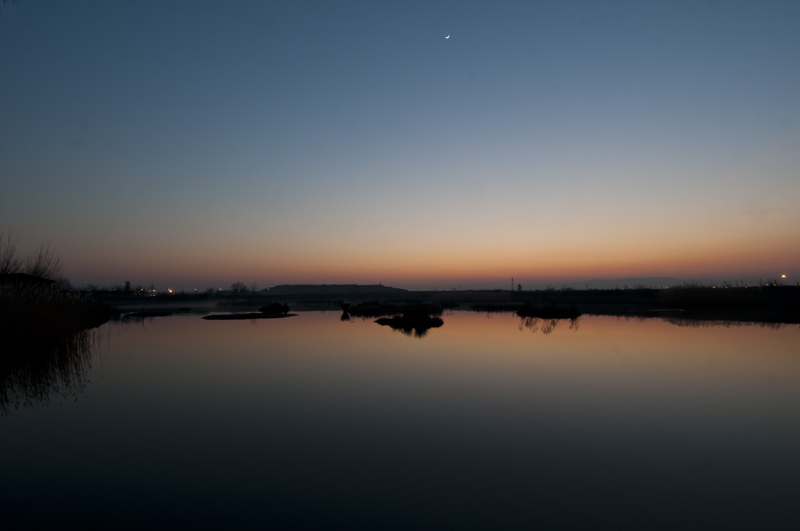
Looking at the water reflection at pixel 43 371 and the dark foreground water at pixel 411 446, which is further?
the water reflection at pixel 43 371

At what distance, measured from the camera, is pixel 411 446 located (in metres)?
6.18

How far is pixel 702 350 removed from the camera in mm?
14938

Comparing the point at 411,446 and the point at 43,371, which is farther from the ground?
the point at 43,371

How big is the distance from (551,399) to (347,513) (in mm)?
5538

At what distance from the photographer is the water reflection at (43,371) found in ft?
28.7

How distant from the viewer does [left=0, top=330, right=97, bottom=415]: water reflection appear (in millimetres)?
8734

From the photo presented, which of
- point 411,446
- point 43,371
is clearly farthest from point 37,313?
point 411,446

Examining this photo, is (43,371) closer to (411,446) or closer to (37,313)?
(37,313)

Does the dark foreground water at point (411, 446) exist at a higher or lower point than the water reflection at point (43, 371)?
lower

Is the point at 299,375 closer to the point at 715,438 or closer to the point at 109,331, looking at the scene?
the point at 715,438

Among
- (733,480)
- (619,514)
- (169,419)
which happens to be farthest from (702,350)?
(169,419)

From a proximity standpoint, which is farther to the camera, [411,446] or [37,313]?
[37,313]

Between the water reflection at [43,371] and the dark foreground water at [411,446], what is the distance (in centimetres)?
15

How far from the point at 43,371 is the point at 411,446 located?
32.0 ft
